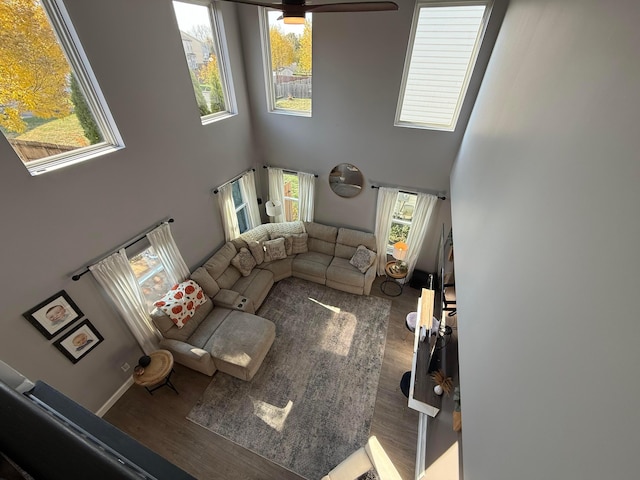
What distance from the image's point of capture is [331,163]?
17.0ft

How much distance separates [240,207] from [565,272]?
18.0 feet

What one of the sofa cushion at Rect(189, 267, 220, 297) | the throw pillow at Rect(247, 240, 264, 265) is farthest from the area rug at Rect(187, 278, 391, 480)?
the sofa cushion at Rect(189, 267, 220, 297)

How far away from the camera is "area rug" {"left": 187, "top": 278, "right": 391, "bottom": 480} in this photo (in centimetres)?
344

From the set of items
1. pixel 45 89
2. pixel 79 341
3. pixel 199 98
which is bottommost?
pixel 79 341

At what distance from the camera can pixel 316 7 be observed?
8.13ft

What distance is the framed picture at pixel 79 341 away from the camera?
3.04 metres

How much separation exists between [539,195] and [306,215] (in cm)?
499

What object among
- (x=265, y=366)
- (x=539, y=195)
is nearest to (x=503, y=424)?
(x=539, y=195)

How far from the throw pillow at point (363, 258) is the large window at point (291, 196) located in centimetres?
161

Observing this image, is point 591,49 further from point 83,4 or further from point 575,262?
point 83,4

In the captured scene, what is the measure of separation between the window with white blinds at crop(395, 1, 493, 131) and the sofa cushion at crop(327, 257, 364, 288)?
9.02 feet

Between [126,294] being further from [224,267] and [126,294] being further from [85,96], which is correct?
[85,96]

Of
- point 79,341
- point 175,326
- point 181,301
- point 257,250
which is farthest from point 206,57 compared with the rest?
point 79,341

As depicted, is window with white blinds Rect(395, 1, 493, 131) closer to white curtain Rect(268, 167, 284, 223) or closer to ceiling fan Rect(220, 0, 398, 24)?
ceiling fan Rect(220, 0, 398, 24)
